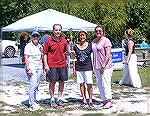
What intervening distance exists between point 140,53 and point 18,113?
11.1 m

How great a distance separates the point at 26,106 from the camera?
8570mm

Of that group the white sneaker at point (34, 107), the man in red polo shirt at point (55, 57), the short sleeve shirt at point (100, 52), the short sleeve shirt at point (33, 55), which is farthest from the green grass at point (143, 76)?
the short sleeve shirt at point (33, 55)

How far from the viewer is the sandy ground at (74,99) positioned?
26.5ft

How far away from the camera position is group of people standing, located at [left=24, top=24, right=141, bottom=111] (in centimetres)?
819

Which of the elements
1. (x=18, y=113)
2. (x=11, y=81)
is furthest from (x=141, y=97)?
(x=11, y=81)

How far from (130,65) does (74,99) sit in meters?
2.56

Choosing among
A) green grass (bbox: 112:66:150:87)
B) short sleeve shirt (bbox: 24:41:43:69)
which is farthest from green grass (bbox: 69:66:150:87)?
short sleeve shirt (bbox: 24:41:43:69)

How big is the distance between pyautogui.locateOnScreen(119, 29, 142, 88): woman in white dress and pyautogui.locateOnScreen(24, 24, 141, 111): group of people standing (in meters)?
2.74

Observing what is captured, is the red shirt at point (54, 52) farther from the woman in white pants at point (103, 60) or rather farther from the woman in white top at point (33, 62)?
the woman in white pants at point (103, 60)

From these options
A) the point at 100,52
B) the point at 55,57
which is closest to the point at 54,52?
the point at 55,57

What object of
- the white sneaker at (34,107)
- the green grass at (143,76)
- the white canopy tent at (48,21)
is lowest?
the white sneaker at (34,107)

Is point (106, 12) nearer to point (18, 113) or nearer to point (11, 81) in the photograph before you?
point (11, 81)

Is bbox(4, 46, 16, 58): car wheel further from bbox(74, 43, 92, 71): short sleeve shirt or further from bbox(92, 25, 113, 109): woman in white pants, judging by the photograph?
bbox(92, 25, 113, 109): woman in white pants

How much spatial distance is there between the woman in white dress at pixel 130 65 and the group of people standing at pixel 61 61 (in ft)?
8.98
